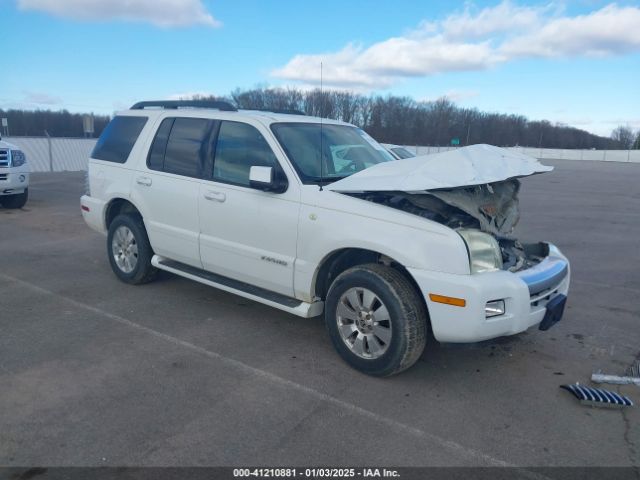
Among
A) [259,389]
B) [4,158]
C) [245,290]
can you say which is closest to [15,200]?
[4,158]

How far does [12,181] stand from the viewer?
1124cm

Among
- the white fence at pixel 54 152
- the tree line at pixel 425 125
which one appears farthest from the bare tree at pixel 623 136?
the white fence at pixel 54 152

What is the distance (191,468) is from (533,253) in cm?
346

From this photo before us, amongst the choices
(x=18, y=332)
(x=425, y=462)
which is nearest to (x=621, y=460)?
(x=425, y=462)

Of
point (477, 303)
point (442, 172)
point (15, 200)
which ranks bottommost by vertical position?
point (15, 200)

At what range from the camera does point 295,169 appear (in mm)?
4457

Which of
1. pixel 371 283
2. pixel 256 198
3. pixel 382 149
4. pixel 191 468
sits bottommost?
pixel 191 468

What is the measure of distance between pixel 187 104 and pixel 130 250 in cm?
174

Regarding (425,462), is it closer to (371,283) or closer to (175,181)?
(371,283)

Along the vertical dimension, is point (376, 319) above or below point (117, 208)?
below

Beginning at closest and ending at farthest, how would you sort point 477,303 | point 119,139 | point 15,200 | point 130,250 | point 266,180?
point 477,303, point 266,180, point 130,250, point 119,139, point 15,200

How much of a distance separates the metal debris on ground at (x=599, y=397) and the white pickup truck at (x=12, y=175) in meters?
11.4

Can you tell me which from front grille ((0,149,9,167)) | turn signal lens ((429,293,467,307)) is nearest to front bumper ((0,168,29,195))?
front grille ((0,149,9,167))

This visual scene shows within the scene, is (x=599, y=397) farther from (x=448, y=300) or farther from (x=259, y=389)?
(x=259, y=389)
